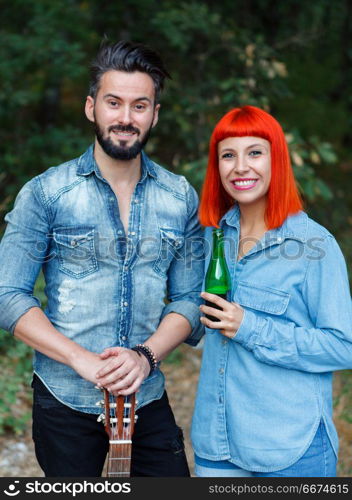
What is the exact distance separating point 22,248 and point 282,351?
41.5 inches

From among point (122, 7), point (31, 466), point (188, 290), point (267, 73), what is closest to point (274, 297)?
point (188, 290)

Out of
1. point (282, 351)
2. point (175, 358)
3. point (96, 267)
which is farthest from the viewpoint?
point (175, 358)

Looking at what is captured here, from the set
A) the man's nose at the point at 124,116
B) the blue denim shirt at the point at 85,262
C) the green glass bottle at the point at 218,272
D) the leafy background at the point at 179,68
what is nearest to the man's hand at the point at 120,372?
the blue denim shirt at the point at 85,262

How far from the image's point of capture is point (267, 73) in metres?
6.24

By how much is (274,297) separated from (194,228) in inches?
23.4

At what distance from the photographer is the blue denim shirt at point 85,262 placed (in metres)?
2.60

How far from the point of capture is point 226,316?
2.46 metres

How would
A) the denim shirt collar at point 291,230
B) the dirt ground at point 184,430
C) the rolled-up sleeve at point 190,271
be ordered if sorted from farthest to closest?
the dirt ground at point 184,430 → the rolled-up sleeve at point 190,271 → the denim shirt collar at point 291,230

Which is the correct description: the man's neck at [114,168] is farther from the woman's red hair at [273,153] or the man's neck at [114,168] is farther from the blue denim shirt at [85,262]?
the woman's red hair at [273,153]

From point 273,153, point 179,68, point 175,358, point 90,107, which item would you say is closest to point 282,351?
point 273,153

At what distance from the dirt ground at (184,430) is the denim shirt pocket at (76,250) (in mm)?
2268
